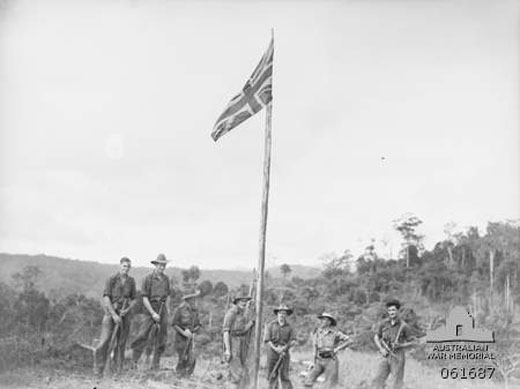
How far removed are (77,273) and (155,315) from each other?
4.46 ft

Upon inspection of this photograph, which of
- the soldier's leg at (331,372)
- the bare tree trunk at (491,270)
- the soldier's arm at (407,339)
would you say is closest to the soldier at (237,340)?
the soldier's leg at (331,372)

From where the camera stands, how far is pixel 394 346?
9.24m

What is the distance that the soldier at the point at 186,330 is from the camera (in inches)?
381

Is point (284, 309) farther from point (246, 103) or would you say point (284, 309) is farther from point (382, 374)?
point (246, 103)

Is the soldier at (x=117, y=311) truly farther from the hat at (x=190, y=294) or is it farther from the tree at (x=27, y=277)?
the tree at (x=27, y=277)

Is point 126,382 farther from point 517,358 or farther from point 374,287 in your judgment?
point 517,358

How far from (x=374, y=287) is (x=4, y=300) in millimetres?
5010

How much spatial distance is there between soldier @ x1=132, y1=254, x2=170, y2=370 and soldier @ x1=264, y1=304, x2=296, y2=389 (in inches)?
53.9

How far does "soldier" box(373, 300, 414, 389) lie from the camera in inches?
363

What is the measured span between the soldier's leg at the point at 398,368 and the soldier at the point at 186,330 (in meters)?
2.51

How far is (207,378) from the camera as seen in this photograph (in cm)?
961

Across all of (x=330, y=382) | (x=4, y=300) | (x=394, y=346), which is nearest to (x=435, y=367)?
(x=394, y=346)

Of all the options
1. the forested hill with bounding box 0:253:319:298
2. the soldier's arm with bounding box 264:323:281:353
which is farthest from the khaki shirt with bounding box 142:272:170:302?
the soldier's arm with bounding box 264:323:281:353

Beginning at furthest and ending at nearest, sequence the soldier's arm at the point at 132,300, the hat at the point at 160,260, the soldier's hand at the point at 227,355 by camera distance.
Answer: the hat at the point at 160,260
the soldier's arm at the point at 132,300
the soldier's hand at the point at 227,355
